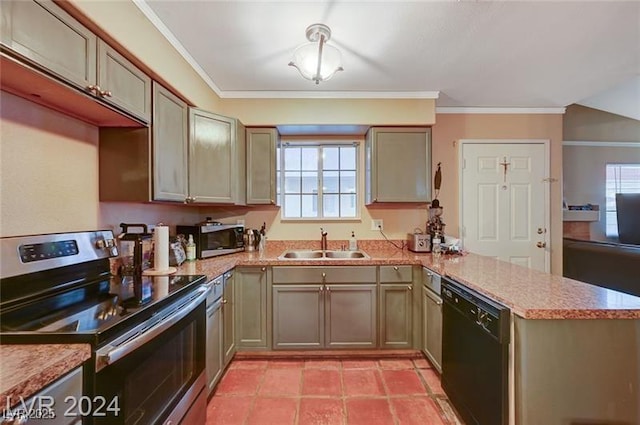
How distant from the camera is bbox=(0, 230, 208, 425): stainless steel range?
3.05ft

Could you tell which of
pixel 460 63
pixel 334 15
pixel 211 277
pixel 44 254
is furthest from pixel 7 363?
pixel 460 63

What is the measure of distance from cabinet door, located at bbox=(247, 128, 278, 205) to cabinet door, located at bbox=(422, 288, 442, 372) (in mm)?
1704

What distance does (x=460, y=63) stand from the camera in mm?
2287

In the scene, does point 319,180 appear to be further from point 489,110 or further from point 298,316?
point 489,110

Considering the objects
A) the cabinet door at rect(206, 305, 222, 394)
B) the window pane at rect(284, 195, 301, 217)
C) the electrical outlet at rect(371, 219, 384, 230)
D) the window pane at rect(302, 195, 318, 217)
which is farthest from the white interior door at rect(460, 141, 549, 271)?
the cabinet door at rect(206, 305, 222, 394)

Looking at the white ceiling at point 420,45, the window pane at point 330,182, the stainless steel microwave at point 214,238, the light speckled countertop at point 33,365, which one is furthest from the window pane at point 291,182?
the light speckled countertop at point 33,365

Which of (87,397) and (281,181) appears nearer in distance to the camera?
(87,397)

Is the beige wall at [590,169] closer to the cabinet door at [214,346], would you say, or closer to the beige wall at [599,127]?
the beige wall at [599,127]

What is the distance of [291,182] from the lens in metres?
3.25

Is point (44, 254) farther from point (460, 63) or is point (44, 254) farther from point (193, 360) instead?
point (460, 63)

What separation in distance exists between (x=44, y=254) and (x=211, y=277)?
0.83 meters

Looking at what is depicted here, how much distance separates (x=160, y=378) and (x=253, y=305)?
1231 millimetres

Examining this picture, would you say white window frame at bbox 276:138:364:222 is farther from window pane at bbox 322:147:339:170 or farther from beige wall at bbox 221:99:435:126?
beige wall at bbox 221:99:435:126

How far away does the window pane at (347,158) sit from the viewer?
3240 millimetres
